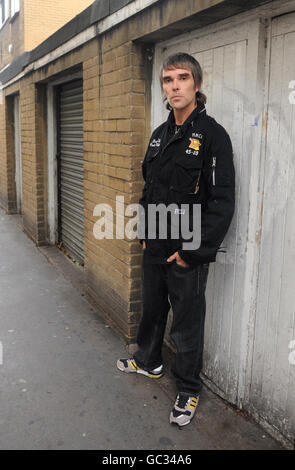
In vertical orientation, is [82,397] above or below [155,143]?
below

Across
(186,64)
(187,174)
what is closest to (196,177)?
(187,174)

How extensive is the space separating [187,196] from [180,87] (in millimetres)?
708

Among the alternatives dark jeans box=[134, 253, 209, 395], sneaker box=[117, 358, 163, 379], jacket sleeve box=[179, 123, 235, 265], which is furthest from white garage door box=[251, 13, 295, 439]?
sneaker box=[117, 358, 163, 379]

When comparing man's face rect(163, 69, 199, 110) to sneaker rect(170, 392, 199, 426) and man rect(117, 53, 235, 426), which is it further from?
sneaker rect(170, 392, 199, 426)

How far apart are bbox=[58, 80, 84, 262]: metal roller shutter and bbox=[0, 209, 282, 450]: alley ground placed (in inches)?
69.4

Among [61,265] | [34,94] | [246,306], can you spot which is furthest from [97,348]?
[34,94]

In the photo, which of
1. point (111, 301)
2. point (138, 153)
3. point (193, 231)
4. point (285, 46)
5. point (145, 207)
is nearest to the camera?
point (285, 46)

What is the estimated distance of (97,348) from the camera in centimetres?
406

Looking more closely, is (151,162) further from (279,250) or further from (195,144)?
(279,250)

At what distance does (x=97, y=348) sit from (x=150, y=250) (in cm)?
132

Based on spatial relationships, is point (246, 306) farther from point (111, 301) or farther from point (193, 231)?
point (111, 301)

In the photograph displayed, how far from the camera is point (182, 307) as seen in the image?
306cm

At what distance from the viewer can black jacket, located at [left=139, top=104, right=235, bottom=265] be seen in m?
2.74

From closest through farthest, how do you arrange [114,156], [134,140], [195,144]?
[195,144], [134,140], [114,156]
